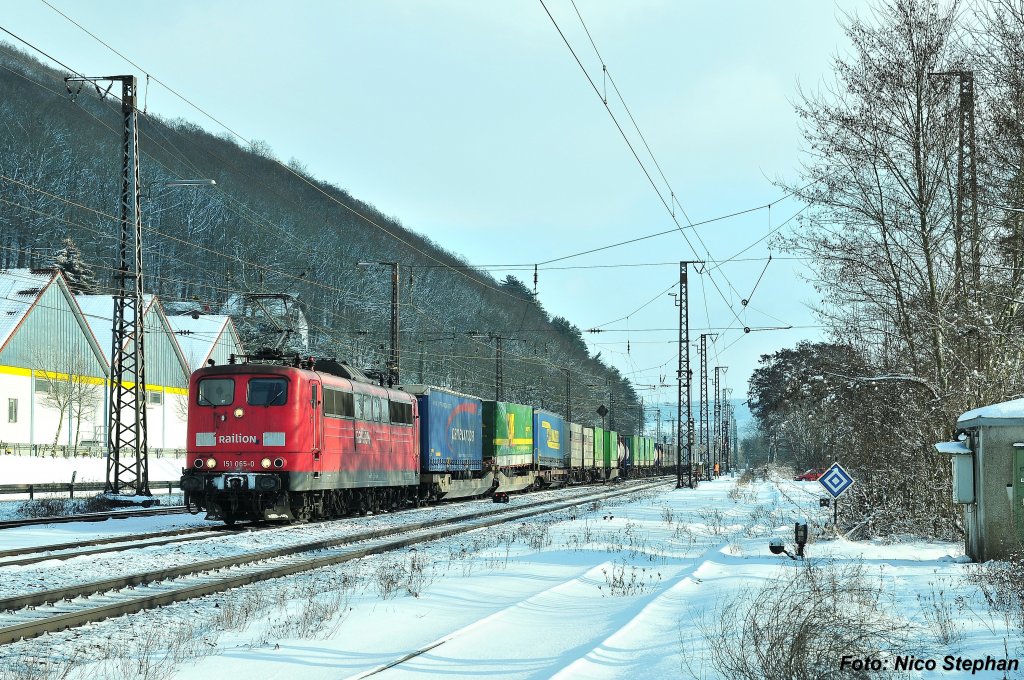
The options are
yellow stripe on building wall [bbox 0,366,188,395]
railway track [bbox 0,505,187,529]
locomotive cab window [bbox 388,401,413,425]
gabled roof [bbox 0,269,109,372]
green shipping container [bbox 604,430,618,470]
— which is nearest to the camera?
railway track [bbox 0,505,187,529]

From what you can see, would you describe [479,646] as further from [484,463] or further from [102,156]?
[102,156]

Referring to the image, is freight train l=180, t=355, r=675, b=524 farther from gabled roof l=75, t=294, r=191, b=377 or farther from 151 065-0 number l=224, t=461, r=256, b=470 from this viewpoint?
gabled roof l=75, t=294, r=191, b=377

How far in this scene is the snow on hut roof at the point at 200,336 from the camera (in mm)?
72812

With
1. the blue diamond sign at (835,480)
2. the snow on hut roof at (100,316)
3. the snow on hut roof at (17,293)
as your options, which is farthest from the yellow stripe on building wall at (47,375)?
the blue diamond sign at (835,480)

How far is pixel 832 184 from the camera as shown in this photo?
1980 centimetres

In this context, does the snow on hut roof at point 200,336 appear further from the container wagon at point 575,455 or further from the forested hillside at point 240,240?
Result: the container wagon at point 575,455

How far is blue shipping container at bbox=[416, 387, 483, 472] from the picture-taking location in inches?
1248

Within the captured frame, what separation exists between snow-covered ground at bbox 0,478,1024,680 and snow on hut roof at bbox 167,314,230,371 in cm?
5733

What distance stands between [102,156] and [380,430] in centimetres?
10673

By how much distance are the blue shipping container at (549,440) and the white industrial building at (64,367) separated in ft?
53.9

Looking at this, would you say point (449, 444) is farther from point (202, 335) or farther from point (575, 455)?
point (202, 335)

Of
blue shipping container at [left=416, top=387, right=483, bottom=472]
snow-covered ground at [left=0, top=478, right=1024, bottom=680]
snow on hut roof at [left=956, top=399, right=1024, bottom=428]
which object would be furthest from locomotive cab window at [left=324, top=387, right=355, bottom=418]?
snow on hut roof at [left=956, top=399, right=1024, bottom=428]

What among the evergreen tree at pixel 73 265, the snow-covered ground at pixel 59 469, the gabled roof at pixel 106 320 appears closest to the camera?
the snow-covered ground at pixel 59 469

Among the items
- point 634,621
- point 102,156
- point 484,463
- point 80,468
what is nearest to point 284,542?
point 634,621
